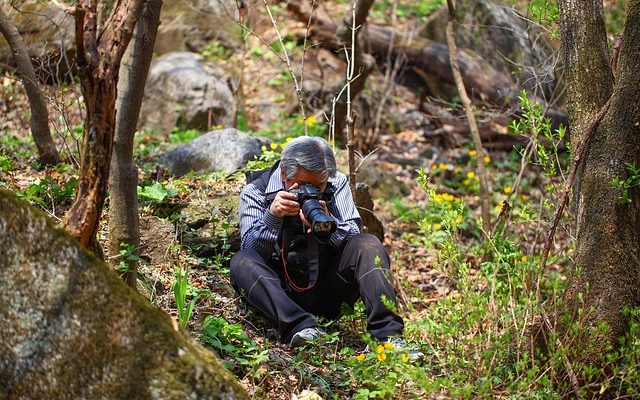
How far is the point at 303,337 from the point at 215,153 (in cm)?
291

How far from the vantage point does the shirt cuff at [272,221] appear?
4605 millimetres

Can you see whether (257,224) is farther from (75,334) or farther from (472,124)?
(472,124)

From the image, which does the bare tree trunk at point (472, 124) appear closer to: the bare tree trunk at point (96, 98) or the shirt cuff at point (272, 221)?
the shirt cuff at point (272, 221)

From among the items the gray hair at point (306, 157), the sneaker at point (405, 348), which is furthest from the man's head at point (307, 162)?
the sneaker at point (405, 348)

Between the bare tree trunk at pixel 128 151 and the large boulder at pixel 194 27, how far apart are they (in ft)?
26.0

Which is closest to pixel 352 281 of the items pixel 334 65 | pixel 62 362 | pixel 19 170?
pixel 62 362

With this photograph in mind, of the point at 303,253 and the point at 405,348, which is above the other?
the point at 303,253

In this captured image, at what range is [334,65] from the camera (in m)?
12.0

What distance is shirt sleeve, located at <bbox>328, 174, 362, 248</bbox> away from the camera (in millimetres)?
4793

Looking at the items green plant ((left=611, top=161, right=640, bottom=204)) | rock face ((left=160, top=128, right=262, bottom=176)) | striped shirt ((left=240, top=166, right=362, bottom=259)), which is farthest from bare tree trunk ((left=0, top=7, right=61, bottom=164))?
green plant ((left=611, top=161, right=640, bottom=204))

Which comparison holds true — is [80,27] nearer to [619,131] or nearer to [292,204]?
[292,204]

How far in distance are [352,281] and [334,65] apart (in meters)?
7.71

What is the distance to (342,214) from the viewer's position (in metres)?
4.90

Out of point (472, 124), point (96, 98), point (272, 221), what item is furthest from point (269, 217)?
point (472, 124)
